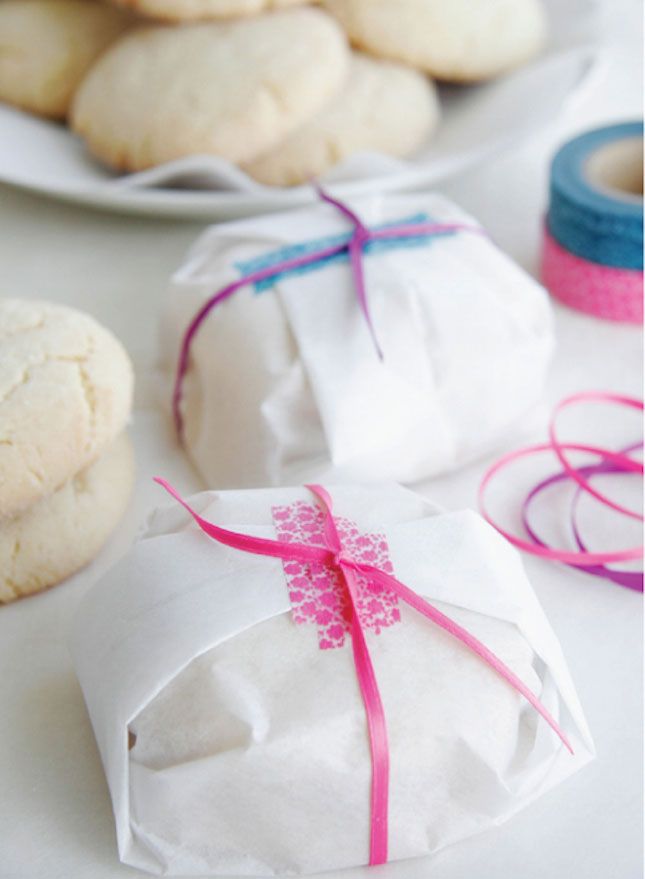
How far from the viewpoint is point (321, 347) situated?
31.9 inches

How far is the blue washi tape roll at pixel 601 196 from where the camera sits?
0.95 metres

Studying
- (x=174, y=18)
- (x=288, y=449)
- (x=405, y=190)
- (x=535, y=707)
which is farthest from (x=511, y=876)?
(x=174, y=18)

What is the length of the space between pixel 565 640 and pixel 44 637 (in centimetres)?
35

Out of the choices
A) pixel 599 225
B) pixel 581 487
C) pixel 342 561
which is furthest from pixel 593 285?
pixel 342 561

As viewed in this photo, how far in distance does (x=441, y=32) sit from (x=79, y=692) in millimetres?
785

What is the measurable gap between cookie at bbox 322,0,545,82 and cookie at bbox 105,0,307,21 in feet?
0.29

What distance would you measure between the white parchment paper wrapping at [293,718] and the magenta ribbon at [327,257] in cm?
29

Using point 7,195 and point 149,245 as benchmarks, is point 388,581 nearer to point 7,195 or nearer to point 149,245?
point 149,245

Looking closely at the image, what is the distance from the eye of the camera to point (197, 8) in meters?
1.09

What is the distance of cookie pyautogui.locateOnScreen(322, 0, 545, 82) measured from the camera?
1.14m

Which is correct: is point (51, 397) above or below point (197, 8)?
below

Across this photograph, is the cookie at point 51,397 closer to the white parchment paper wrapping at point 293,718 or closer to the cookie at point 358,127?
the white parchment paper wrapping at point 293,718

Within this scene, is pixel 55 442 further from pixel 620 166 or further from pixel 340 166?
pixel 620 166

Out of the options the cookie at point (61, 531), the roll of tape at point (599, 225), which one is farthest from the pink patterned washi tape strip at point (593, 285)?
the cookie at point (61, 531)
